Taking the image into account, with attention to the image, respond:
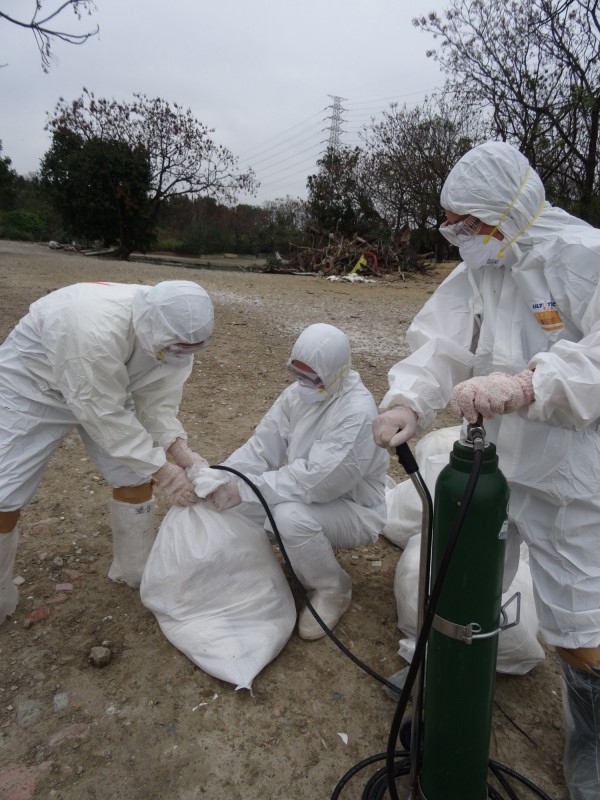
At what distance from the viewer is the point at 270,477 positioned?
2.30 m

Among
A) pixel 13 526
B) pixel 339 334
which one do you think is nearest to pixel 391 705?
pixel 339 334

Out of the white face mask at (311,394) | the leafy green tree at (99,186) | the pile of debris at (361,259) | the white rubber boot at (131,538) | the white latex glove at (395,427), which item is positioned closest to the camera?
the white latex glove at (395,427)

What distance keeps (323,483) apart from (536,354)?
0.98 metres

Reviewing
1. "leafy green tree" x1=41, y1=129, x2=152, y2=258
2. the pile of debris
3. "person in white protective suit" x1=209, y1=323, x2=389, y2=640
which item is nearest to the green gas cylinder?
"person in white protective suit" x1=209, y1=323, x2=389, y2=640

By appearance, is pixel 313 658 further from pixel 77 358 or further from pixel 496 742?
pixel 77 358

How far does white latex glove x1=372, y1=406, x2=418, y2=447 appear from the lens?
5.20 feet

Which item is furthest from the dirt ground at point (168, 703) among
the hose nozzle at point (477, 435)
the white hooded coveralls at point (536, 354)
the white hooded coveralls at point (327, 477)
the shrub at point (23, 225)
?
the shrub at point (23, 225)

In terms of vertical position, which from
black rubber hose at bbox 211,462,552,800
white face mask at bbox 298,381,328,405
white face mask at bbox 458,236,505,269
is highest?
white face mask at bbox 458,236,505,269

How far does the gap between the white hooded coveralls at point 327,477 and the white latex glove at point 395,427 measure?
546mm

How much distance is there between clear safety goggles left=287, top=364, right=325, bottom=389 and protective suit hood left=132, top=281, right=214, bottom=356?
1.26 feet

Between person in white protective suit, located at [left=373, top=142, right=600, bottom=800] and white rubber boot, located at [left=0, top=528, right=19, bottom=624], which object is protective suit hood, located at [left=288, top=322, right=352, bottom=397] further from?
white rubber boot, located at [left=0, top=528, right=19, bottom=624]

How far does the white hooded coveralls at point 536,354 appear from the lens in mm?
1591

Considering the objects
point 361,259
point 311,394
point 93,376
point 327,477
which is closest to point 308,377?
point 311,394

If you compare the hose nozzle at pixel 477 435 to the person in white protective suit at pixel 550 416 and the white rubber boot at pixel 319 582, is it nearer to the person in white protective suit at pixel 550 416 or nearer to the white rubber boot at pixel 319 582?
the person in white protective suit at pixel 550 416
